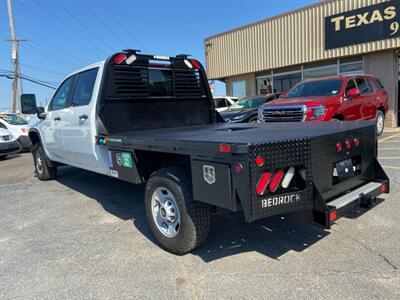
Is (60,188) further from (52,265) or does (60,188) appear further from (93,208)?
(52,265)

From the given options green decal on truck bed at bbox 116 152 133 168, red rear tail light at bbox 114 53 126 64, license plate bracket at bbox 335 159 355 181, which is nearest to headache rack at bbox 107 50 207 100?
red rear tail light at bbox 114 53 126 64

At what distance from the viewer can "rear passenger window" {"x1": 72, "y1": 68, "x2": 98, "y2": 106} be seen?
204 inches

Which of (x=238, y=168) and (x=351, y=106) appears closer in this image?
(x=238, y=168)

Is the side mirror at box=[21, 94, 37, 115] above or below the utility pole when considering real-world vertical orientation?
below

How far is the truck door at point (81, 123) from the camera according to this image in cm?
501

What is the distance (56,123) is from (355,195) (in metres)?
4.87

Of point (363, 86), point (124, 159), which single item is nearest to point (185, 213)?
point (124, 159)

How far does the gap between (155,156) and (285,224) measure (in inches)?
69.6

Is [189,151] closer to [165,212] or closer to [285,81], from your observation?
[165,212]

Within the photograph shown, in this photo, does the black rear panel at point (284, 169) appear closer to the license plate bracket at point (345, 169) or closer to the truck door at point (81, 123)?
the license plate bracket at point (345, 169)

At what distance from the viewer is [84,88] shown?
541 centimetres

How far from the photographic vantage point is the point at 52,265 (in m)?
3.59

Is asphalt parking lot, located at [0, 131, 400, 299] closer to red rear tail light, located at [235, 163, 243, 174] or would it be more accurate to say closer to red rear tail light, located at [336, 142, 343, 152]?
red rear tail light, located at [336, 142, 343, 152]

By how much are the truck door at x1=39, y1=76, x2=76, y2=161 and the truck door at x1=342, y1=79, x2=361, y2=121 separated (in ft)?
20.9
